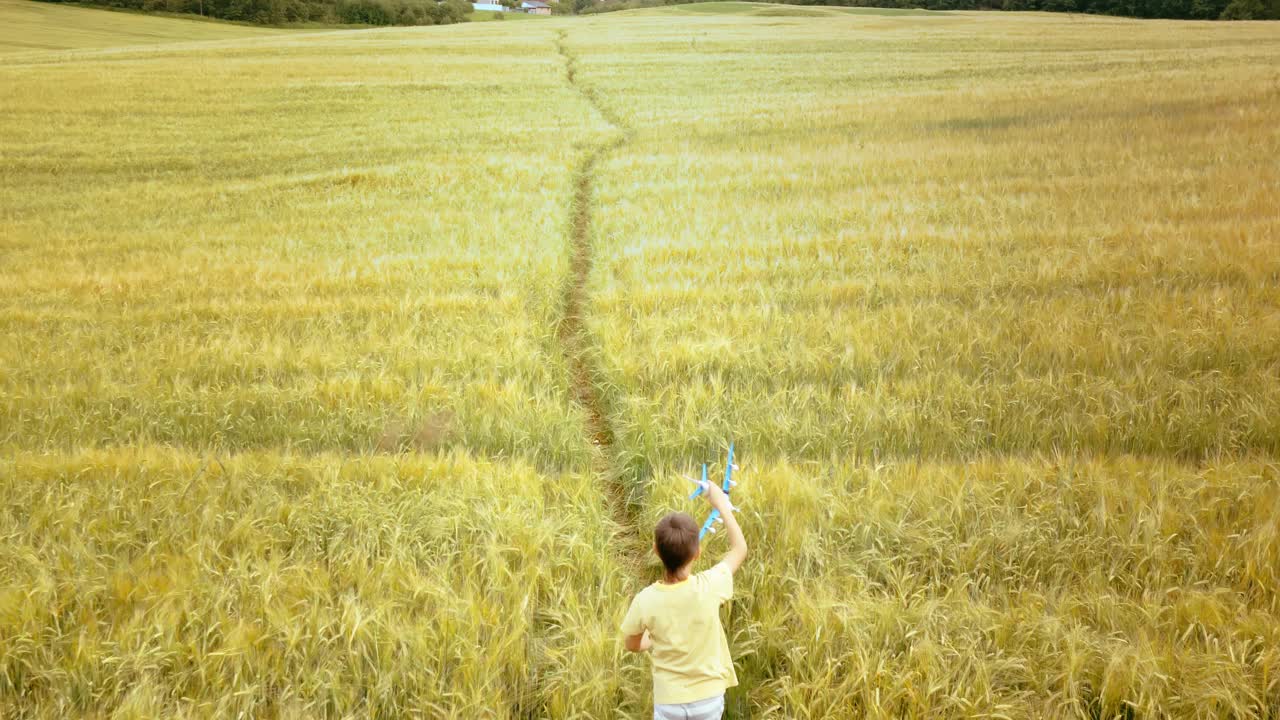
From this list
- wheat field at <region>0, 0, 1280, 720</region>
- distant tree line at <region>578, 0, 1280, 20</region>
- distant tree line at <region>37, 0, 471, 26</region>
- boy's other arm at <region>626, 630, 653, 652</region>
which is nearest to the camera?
boy's other arm at <region>626, 630, 653, 652</region>

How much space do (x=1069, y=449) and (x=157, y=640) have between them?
538cm

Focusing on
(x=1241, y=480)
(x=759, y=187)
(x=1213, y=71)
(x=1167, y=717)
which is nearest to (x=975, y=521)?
(x=1167, y=717)

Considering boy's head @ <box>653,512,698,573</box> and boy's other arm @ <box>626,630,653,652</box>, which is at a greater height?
boy's head @ <box>653,512,698,573</box>

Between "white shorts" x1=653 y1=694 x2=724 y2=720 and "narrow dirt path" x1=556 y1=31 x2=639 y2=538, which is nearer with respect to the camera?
"white shorts" x1=653 y1=694 x2=724 y2=720

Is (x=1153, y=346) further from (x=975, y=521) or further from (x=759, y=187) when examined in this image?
(x=759, y=187)

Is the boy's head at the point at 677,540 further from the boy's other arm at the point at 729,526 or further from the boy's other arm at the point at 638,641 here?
the boy's other arm at the point at 638,641

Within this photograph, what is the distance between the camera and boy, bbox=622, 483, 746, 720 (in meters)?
2.98

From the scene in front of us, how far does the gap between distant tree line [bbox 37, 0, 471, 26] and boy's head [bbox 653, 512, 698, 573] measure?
101 metres

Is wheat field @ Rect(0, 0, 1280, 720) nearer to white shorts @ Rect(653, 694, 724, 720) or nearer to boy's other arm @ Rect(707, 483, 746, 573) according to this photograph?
white shorts @ Rect(653, 694, 724, 720)

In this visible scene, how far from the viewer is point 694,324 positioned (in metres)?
7.64

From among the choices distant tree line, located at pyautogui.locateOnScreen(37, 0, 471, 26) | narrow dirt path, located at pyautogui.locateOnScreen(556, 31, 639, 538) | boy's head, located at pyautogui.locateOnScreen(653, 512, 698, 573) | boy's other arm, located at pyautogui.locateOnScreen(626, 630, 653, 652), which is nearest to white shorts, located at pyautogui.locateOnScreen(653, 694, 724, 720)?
boy's other arm, located at pyautogui.locateOnScreen(626, 630, 653, 652)

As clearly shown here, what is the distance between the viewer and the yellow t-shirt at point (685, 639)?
3.00 metres

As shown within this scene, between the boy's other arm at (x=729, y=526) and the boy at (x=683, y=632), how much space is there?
0.71 ft

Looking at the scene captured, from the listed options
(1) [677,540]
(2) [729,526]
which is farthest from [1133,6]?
(1) [677,540]
